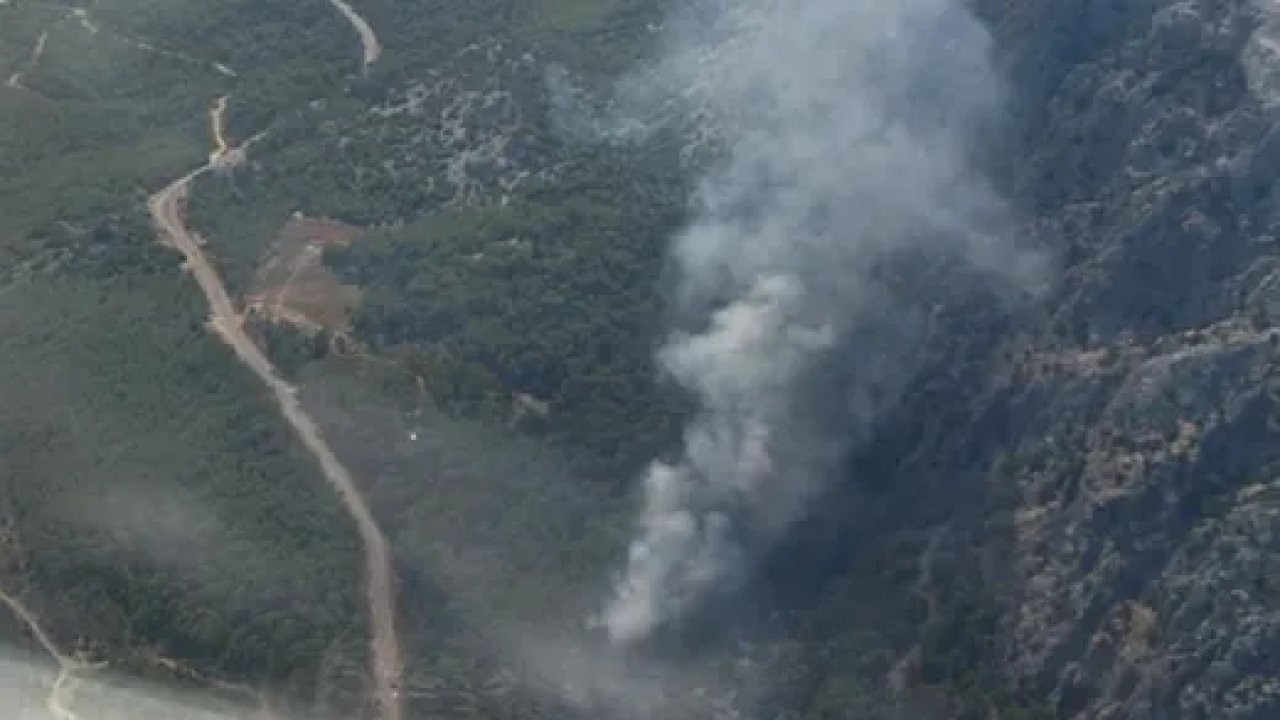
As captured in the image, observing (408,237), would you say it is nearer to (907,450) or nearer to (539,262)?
(539,262)

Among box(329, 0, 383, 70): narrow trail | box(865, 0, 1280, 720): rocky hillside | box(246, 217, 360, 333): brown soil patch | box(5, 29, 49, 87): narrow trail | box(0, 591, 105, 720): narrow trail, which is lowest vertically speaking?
box(0, 591, 105, 720): narrow trail

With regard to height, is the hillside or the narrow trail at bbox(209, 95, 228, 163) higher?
the narrow trail at bbox(209, 95, 228, 163)

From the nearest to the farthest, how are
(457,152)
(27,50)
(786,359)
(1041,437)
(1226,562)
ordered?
(1226,562) → (1041,437) → (786,359) → (457,152) → (27,50)

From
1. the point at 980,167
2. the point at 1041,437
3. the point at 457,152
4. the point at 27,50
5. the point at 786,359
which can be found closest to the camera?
the point at 1041,437

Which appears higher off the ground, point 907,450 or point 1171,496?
point 907,450

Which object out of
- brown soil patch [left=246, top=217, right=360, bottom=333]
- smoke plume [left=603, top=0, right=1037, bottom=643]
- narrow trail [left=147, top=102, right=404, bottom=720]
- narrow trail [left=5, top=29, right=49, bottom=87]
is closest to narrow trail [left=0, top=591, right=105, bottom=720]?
narrow trail [left=147, top=102, right=404, bottom=720]

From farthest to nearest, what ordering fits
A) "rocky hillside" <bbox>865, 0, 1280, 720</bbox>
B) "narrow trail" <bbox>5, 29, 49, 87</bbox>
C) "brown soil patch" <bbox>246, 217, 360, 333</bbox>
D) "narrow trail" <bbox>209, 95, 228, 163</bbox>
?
"narrow trail" <bbox>5, 29, 49, 87</bbox>
"narrow trail" <bbox>209, 95, 228, 163</bbox>
"brown soil patch" <bbox>246, 217, 360, 333</bbox>
"rocky hillside" <bbox>865, 0, 1280, 720</bbox>

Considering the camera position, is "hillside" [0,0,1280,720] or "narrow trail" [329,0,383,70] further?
"narrow trail" [329,0,383,70]

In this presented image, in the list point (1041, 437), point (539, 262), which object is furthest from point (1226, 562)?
point (539, 262)

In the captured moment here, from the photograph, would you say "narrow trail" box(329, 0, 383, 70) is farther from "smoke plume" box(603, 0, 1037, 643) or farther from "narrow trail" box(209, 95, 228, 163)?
"smoke plume" box(603, 0, 1037, 643)
